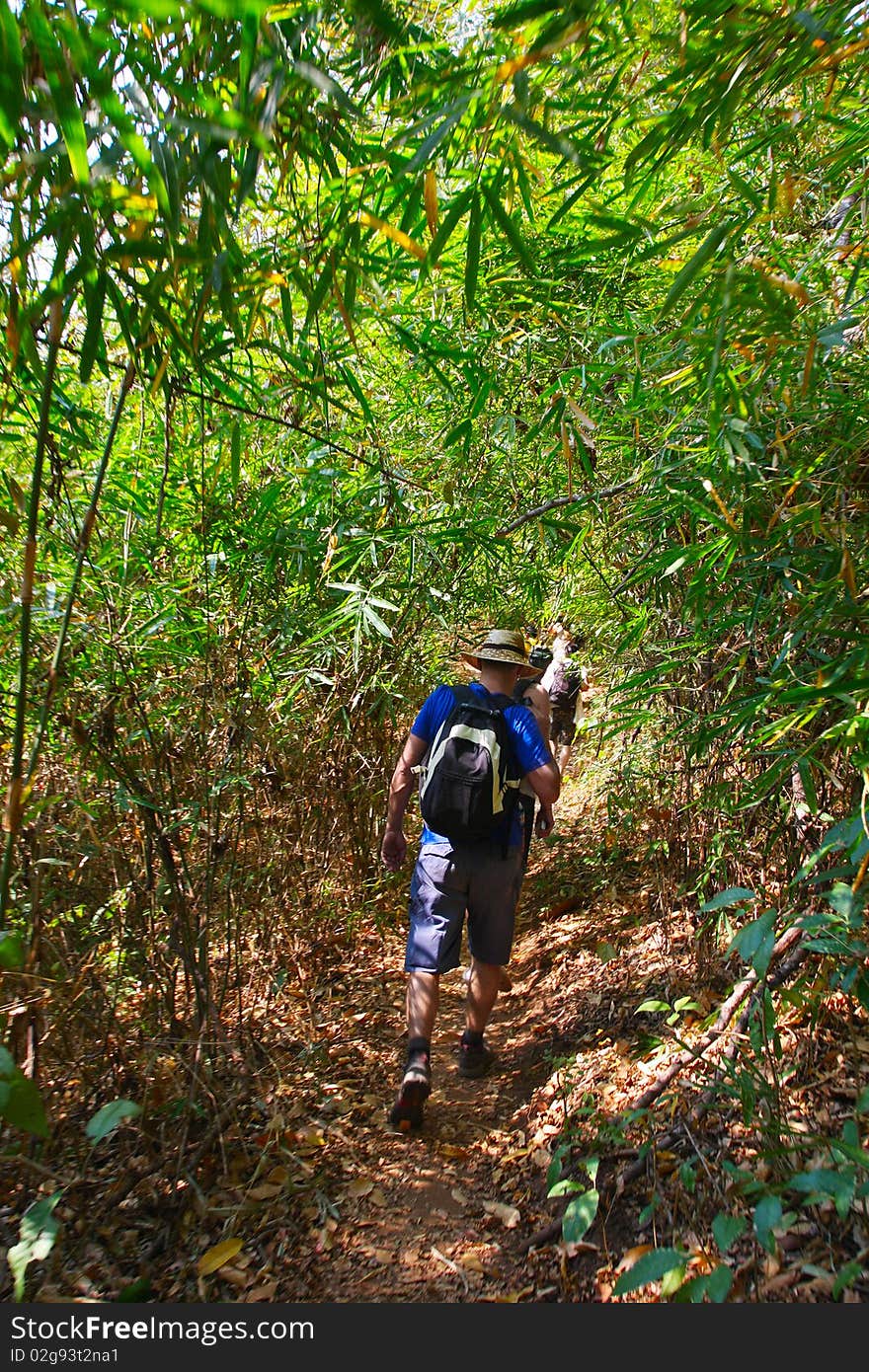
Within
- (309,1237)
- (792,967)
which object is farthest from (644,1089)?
(309,1237)

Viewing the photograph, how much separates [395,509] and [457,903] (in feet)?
4.32

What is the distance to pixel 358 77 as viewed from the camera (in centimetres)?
144

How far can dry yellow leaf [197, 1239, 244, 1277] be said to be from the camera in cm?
192

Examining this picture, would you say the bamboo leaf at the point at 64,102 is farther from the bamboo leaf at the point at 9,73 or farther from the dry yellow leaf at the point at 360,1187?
the dry yellow leaf at the point at 360,1187

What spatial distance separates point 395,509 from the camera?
7.83 ft

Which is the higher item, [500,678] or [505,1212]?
[500,678]

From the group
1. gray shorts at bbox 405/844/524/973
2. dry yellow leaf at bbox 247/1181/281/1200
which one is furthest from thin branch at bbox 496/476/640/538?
dry yellow leaf at bbox 247/1181/281/1200

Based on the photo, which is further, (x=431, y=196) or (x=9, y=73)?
(x=431, y=196)

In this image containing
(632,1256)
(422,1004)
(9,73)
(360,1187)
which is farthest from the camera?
(422,1004)

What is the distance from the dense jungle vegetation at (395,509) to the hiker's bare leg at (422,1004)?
487mm

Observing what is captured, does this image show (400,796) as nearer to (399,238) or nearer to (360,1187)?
(360,1187)

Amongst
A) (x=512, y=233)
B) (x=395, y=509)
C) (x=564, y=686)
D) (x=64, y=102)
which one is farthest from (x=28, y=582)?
(x=564, y=686)

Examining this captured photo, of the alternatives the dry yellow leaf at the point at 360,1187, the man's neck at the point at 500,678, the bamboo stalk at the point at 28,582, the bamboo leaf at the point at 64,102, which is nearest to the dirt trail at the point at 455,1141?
the dry yellow leaf at the point at 360,1187

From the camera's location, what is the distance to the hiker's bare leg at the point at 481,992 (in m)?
2.86
